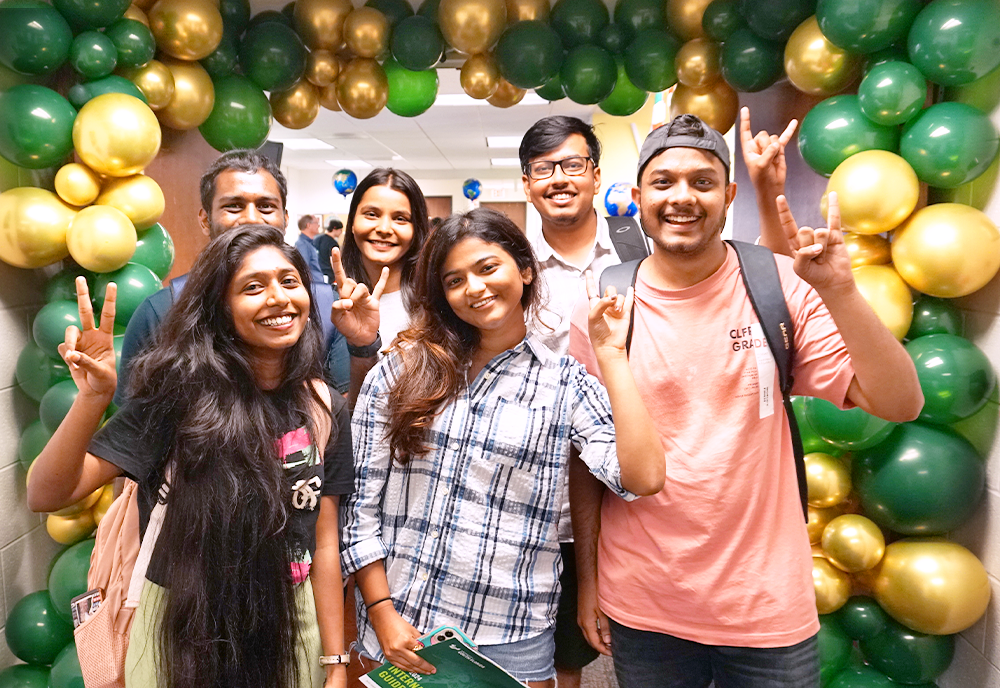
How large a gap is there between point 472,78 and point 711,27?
33.6 inches

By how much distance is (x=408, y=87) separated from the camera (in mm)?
2715

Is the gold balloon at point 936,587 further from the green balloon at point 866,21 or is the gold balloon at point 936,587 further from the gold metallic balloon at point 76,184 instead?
the gold metallic balloon at point 76,184

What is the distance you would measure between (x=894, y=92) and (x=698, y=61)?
2.29 feet

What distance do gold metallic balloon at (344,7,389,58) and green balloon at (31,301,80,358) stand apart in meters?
1.29

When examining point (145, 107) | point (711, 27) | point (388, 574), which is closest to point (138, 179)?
point (145, 107)

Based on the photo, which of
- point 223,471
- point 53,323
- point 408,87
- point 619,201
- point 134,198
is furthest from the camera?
point 619,201

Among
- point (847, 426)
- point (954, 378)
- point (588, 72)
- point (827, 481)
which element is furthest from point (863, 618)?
point (588, 72)

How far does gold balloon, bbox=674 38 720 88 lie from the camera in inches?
93.4

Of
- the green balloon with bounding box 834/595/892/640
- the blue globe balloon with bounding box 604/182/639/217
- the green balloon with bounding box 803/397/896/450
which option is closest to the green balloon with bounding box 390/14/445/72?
the green balloon with bounding box 803/397/896/450

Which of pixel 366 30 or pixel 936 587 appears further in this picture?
pixel 366 30

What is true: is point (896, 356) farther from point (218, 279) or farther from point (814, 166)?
point (218, 279)

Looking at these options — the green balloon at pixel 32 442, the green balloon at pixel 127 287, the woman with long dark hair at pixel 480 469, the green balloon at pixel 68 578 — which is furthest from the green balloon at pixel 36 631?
the woman with long dark hair at pixel 480 469

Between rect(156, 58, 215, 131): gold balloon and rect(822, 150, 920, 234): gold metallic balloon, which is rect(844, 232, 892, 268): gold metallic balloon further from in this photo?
rect(156, 58, 215, 131): gold balloon

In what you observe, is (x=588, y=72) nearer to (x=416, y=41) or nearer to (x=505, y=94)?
(x=505, y=94)
